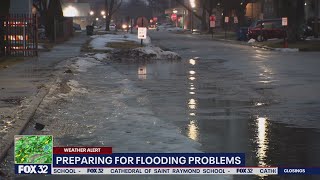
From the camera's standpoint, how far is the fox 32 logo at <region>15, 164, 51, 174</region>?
6.93m

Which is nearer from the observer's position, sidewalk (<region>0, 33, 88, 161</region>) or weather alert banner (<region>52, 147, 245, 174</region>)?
weather alert banner (<region>52, 147, 245, 174</region>)

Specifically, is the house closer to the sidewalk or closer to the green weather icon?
the sidewalk

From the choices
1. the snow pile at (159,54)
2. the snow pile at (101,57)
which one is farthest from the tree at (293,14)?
the snow pile at (101,57)

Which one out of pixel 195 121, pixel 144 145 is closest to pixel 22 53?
pixel 195 121

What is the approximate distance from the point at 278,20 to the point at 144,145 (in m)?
45.6

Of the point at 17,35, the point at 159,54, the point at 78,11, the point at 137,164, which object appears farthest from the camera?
the point at 78,11

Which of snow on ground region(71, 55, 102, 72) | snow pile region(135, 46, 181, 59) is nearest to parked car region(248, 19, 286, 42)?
snow pile region(135, 46, 181, 59)

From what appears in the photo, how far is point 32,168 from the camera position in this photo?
7035 millimetres

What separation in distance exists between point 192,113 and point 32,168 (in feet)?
20.4

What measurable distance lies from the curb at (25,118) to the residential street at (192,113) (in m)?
0.12

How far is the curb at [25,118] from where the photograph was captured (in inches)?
349

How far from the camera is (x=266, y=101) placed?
14.8m

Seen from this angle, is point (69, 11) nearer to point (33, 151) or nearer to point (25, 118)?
point (25, 118)

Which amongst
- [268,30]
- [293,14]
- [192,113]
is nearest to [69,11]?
[268,30]
